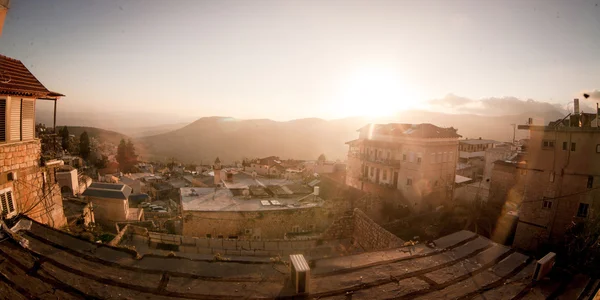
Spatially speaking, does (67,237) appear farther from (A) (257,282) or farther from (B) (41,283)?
(A) (257,282)

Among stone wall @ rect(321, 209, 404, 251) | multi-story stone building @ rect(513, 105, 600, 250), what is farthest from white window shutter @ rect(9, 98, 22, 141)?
multi-story stone building @ rect(513, 105, 600, 250)

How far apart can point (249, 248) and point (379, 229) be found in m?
6.41

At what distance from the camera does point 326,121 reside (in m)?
152

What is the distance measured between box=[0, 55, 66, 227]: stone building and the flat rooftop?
9.53 meters

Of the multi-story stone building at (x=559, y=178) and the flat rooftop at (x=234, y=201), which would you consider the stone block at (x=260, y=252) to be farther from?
the multi-story stone building at (x=559, y=178)

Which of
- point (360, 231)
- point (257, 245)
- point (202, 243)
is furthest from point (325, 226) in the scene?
point (202, 243)

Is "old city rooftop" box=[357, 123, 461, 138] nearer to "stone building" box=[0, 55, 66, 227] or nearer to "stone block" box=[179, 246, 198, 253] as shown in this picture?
"stone block" box=[179, 246, 198, 253]

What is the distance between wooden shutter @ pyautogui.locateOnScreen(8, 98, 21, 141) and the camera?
7.63 m

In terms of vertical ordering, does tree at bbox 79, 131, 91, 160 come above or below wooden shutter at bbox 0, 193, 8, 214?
below

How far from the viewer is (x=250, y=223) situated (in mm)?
18016

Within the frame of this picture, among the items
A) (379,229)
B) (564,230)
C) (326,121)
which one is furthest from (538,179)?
(326,121)

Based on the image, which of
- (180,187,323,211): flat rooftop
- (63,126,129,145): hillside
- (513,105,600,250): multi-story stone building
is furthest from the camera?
(63,126,129,145): hillside

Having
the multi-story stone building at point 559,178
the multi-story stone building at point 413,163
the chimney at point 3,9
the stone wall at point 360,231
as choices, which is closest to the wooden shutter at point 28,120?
the chimney at point 3,9

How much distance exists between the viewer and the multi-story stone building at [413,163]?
77.0ft
